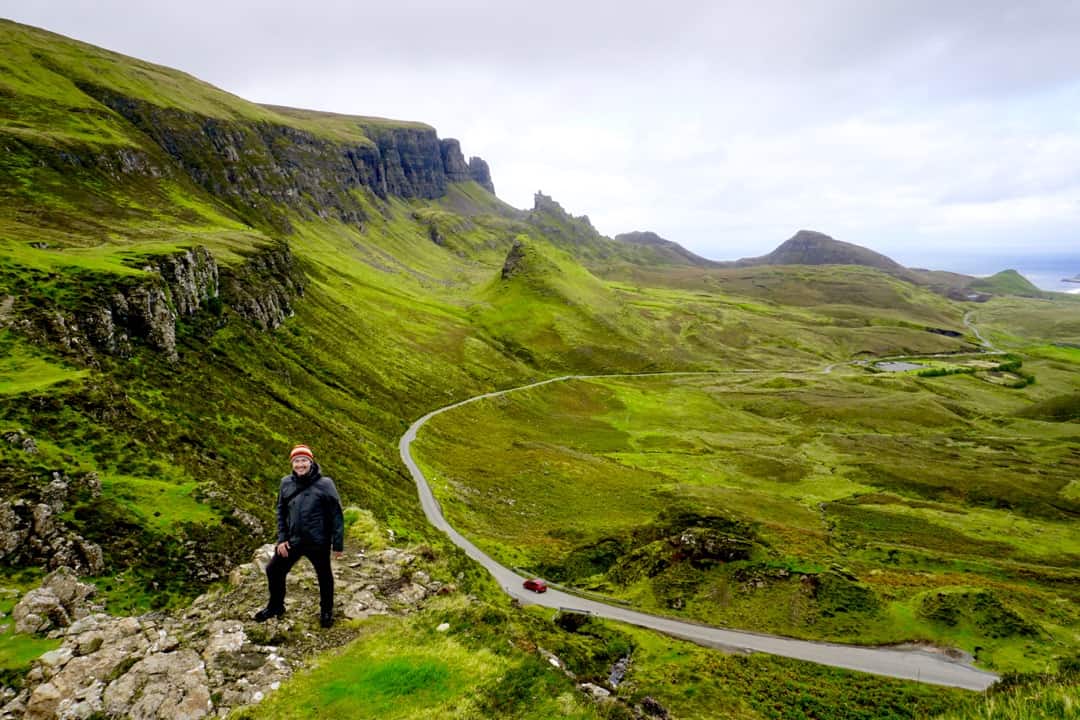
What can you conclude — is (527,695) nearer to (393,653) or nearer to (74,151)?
(393,653)

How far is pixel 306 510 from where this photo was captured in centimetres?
1432

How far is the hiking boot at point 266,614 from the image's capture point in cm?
1628

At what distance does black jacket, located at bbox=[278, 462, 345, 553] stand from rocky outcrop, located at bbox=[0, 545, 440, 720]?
404 centimetres

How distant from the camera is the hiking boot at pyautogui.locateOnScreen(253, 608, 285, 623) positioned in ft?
53.4

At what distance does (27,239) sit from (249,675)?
9457 cm

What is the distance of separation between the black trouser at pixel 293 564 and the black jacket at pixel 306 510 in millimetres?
260

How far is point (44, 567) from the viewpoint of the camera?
20.9 m

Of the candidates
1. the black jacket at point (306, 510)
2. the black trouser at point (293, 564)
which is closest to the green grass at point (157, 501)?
the black trouser at point (293, 564)

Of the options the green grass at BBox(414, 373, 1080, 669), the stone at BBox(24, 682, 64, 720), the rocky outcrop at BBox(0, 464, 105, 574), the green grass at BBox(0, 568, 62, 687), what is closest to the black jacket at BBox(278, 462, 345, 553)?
the stone at BBox(24, 682, 64, 720)

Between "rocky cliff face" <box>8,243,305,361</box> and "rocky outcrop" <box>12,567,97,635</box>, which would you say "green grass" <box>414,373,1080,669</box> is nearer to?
"rocky cliff face" <box>8,243,305,361</box>

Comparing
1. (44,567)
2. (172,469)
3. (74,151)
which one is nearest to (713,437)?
(172,469)

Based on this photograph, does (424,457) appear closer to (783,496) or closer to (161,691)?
(783,496)

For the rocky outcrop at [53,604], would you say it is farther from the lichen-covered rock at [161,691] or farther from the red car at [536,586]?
the red car at [536,586]

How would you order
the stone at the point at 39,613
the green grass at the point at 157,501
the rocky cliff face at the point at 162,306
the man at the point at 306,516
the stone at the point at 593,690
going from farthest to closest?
the rocky cliff face at the point at 162,306 → the green grass at the point at 157,501 → the stone at the point at 593,690 → the stone at the point at 39,613 → the man at the point at 306,516
